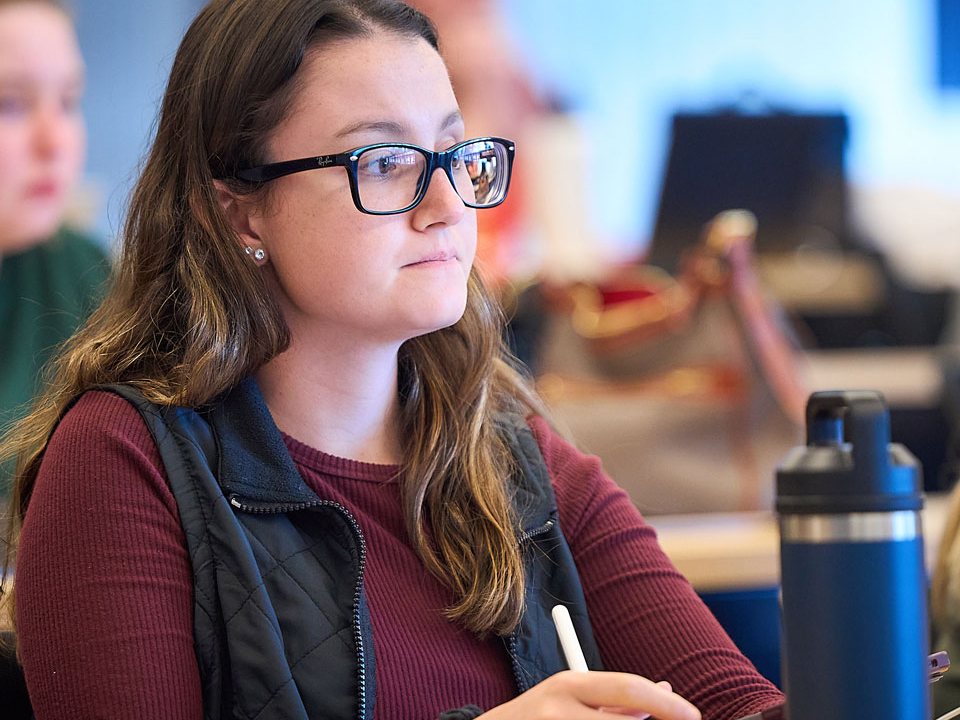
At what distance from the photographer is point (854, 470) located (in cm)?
56

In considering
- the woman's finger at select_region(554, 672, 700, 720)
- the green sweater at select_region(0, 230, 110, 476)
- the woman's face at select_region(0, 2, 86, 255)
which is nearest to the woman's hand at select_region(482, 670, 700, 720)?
the woman's finger at select_region(554, 672, 700, 720)

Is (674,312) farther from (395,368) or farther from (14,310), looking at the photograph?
(14,310)

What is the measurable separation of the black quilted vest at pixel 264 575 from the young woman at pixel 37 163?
1.19 metres

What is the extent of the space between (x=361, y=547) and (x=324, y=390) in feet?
0.52

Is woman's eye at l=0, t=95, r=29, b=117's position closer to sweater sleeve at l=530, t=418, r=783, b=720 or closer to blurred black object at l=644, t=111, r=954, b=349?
sweater sleeve at l=530, t=418, r=783, b=720

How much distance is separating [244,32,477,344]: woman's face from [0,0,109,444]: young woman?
1174 mm

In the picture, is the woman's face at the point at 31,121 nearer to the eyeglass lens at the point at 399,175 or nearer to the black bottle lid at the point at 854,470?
the eyeglass lens at the point at 399,175

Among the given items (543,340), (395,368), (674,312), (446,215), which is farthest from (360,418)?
(543,340)

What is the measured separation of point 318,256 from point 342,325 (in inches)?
2.6

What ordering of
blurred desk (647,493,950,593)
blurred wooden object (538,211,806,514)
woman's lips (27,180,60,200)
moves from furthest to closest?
1. woman's lips (27,180,60,200)
2. blurred wooden object (538,211,806,514)
3. blurred desk (647,493,950,593)

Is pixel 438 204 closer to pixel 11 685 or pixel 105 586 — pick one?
pixel 105 586

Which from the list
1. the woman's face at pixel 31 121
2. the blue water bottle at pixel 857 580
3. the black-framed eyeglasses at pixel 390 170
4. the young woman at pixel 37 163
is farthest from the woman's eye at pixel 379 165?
the woman's face at pixel 31 121

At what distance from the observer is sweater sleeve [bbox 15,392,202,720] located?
2.72 ft

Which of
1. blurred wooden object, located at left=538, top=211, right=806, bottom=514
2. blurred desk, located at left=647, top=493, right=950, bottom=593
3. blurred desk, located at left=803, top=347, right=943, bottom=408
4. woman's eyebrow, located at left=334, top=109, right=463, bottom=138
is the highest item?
woman's eyebrow, located at left=334, top=109, right=463, bottom=138
